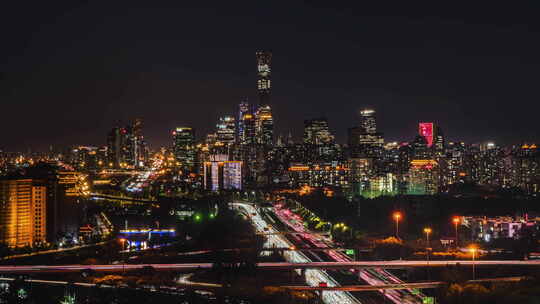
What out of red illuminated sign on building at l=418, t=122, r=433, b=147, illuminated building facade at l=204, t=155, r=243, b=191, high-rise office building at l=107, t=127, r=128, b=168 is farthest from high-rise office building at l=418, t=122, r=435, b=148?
high-rise office building at l=107, t=127, r=128, b=168

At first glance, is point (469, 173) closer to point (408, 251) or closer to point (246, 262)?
point (408, 251)

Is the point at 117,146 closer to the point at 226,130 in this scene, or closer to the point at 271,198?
the point at 226,130

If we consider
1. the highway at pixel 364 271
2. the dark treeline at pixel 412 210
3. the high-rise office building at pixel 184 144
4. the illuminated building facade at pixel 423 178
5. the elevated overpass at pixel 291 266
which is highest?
the high-rise office building at pixel 184 144

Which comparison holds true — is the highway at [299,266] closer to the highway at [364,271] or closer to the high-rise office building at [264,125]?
the highway at [364,271]

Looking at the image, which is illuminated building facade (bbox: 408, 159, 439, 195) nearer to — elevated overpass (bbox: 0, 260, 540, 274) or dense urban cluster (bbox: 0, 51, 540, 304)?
dense urban cluster (bbox: 0, 51, 540, 304)

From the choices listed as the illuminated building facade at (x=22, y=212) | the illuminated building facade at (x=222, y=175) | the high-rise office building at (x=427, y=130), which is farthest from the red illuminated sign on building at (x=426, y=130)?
the illuminated building facade at (x=22, y=212)

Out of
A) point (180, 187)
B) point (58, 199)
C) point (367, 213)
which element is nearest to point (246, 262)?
point (58, 199)
